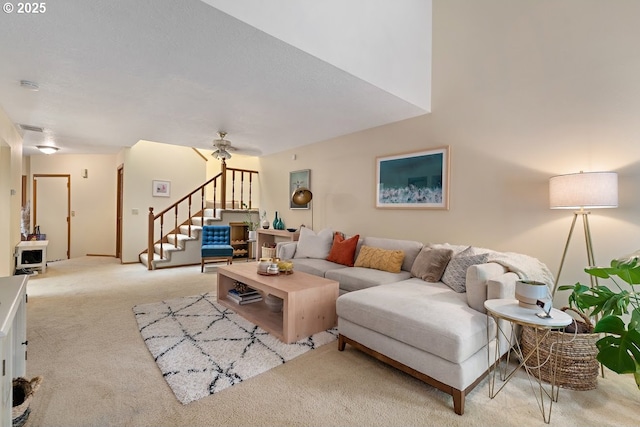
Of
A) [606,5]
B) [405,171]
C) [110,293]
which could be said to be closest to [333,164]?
[405,171]

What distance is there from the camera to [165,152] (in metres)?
6.84

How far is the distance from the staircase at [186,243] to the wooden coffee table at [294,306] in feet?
10.5

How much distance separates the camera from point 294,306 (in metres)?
2.54

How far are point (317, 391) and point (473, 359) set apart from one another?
0.99m

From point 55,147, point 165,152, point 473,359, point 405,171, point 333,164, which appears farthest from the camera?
point 165,152

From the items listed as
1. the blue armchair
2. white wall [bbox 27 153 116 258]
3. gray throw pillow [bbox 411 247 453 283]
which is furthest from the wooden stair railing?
gray throw pillow [bbox 411 247 453 283]

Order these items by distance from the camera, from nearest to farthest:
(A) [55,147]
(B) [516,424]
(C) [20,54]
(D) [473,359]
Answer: (B) [516,424], (D) [473,359], (C) [20,54], (A) [55,147]

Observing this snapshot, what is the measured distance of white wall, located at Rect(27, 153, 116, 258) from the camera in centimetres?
702

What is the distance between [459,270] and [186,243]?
523 centimetres

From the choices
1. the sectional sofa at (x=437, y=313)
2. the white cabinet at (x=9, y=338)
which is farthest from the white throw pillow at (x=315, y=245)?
the white cabinet at (x=9, y=338)

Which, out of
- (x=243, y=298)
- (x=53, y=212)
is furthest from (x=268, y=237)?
(x=53, y=212)

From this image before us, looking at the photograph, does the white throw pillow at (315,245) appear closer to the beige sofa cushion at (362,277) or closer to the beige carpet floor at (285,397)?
the beige sofa cushion at (362,277)

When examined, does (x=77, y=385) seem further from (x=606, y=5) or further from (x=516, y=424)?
(x=606, y=5)

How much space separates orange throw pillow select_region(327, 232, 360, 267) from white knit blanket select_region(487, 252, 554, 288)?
5.59 ft
